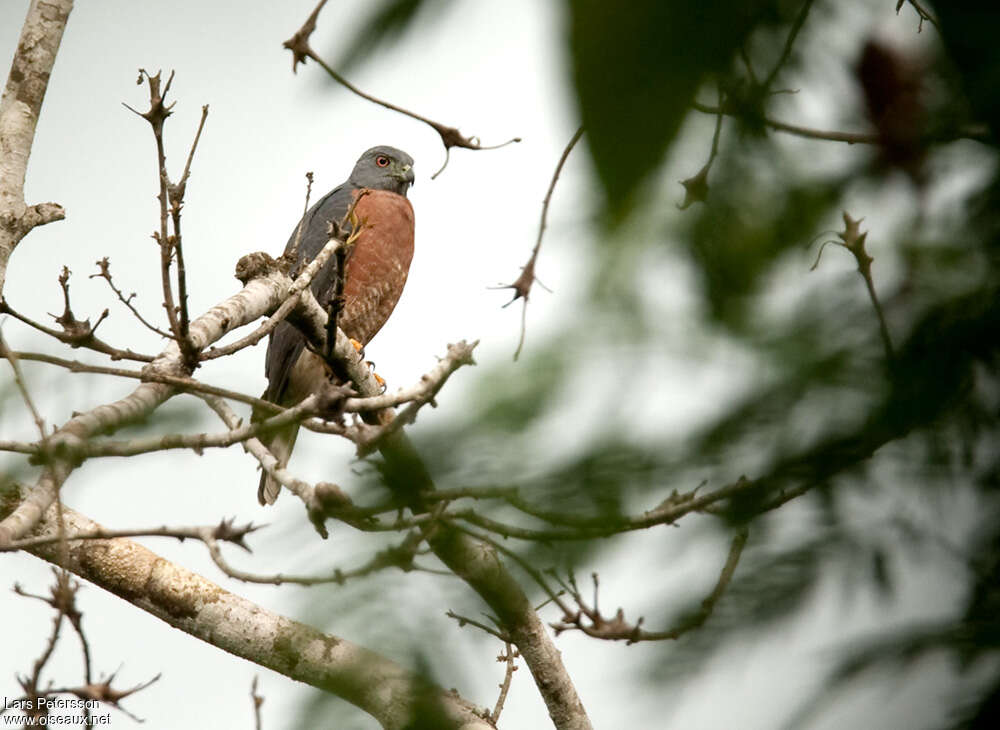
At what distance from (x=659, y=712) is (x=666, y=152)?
26 cm

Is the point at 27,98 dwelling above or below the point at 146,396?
above

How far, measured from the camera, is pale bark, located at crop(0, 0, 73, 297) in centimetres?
408

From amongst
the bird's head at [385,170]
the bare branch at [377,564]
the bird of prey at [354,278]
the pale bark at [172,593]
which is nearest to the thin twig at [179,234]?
the pale bark at [172,593]

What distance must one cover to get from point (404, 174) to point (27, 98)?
4518 mm

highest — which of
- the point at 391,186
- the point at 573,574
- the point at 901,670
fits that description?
the point at 391,186

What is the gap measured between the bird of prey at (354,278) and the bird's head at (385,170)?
0.10m

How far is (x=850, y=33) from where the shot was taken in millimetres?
487

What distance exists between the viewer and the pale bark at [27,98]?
161 inches

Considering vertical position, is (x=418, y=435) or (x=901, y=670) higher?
(x=418, y=435)

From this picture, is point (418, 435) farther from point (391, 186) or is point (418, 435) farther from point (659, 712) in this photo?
point (391, 186)

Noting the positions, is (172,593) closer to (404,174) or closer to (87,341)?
(87,341)

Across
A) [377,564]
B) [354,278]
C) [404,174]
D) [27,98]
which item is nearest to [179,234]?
[27,98]

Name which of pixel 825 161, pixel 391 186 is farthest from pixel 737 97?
pixel 391 186

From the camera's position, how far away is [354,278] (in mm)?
7316
